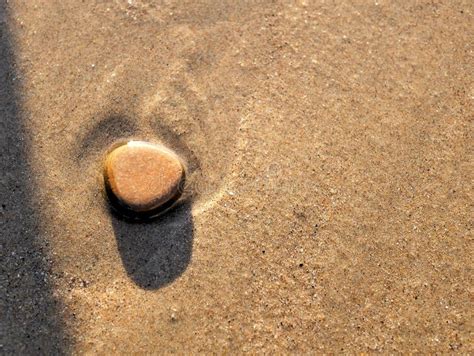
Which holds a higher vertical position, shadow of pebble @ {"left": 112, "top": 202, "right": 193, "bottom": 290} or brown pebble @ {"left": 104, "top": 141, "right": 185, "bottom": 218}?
brown pebble @ {"left": 104, "top": 141, "right": 185, "bottom": 218}

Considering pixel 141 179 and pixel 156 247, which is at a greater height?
pixel 141 179

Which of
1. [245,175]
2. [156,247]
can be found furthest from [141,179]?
[245,175]

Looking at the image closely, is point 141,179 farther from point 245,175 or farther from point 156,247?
point 245,175

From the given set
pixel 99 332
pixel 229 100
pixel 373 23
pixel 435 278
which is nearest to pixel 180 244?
pixel 99 332

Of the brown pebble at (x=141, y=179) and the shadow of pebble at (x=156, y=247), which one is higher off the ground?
the brown pebble at (x=141, y=179)
